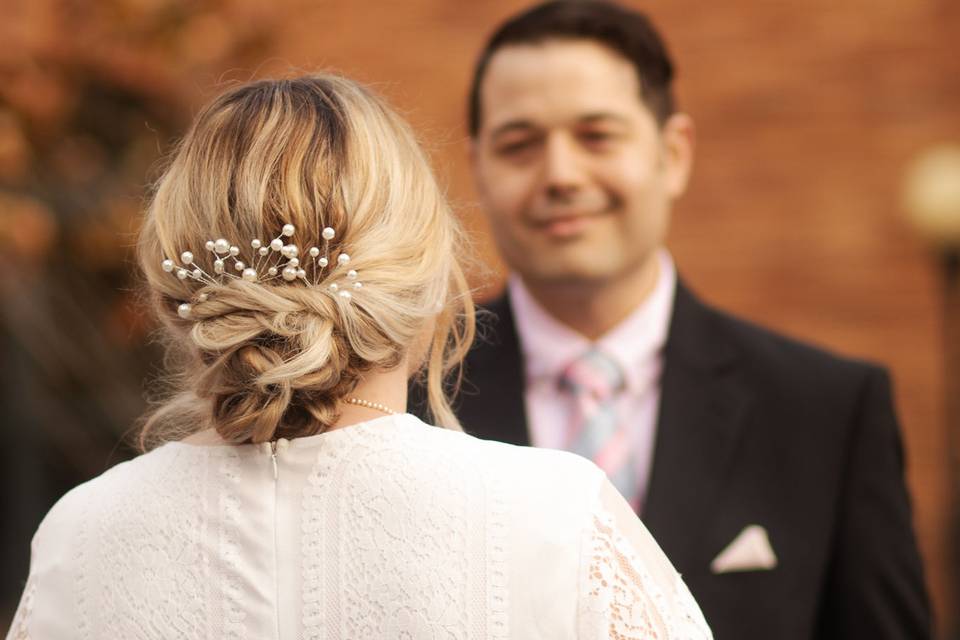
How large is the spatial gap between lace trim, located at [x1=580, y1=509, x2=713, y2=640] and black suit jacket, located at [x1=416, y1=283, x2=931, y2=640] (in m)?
1.12

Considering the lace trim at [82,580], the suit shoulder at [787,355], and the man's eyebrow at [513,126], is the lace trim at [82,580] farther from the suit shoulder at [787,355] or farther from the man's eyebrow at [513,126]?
the suit shoulder at [787,355]

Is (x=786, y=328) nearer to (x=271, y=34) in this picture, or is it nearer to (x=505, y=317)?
(x=271, y=34)

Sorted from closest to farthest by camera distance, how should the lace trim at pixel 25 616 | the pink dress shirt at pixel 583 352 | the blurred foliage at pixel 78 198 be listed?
1. the lace trim at pixel 25 616
2. the pink dress shirt at pixel 583 352
3. the blurred foliage at pixel 78 198

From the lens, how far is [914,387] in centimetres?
880

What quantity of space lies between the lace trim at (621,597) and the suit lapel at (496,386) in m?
1.30

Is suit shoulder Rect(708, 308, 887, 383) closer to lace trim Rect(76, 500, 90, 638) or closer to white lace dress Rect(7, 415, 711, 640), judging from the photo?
white lace dress Rect(7, 415, 711, 640)

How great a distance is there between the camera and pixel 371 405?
1.83 metres

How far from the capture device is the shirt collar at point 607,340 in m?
3.18

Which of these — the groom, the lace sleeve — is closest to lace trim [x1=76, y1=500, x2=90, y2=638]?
the lace sleeve

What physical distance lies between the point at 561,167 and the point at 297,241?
1486 mm

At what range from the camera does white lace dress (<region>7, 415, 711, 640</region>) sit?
5.50 feet

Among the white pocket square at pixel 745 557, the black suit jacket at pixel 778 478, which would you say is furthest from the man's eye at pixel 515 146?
the white pocket square at pixel 745 557

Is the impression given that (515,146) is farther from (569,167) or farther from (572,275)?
(572,275)

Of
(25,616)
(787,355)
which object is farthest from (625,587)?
(787,355)
